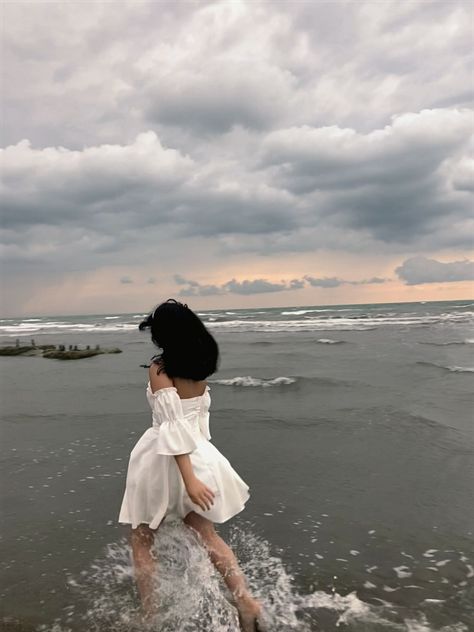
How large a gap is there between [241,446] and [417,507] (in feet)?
10.0

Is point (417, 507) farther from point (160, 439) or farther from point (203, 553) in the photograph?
point (160, 439)

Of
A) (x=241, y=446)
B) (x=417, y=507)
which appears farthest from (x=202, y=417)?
(x=241, y=446)

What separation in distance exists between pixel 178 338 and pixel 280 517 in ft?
9.42

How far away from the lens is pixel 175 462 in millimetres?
3459

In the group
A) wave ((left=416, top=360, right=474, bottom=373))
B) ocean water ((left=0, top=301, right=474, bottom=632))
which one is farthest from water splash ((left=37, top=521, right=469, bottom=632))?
wave ((left=416, top=360, right=474, bottom=373))

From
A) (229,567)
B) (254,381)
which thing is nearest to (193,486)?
(229,567)

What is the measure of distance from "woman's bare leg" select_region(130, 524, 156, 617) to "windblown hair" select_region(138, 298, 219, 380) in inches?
48.4

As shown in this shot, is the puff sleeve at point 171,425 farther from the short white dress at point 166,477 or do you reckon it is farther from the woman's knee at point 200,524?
the woman's knee at point 200,524

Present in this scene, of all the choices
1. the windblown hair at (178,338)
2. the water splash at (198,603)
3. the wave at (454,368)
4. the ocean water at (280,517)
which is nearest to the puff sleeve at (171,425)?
the windblown hair at (178,338)

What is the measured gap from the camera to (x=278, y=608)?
3633 mm

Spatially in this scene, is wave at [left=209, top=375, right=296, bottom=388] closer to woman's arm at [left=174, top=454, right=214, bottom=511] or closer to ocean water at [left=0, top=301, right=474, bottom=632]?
ocean water at [left=0, top=301, right=474, bottom=632]

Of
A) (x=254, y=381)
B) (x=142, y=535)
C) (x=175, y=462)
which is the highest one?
(x=175, y=462)

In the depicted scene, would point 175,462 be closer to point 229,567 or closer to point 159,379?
point 159,379

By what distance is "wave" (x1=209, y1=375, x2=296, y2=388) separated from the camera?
13133mm
